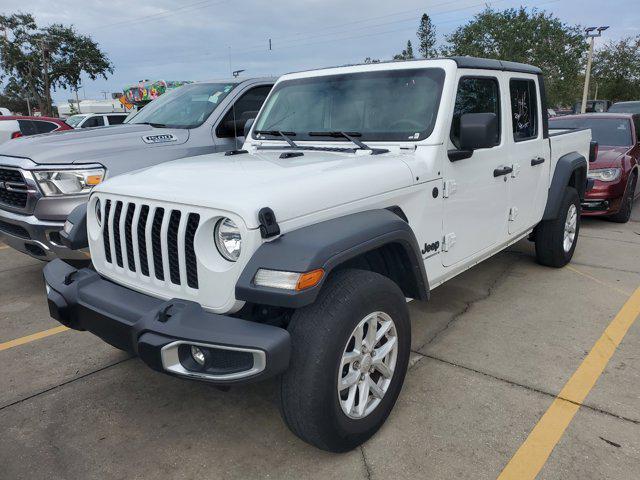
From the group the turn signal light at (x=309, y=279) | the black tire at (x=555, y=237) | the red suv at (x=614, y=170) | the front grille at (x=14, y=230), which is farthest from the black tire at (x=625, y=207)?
the front grille at (x=14, y=230)

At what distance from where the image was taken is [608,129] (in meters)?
8.84

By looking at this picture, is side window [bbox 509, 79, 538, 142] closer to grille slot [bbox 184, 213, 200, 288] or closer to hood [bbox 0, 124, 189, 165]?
grille slot [bbox 184, 213, 200, 288]

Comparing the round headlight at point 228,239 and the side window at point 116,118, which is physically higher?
the side window at point 116,118

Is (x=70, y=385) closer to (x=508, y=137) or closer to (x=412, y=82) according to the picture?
(x=412, y=82)

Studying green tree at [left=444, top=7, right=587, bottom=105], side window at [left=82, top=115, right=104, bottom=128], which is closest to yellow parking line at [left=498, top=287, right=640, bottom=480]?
side window at [left=82, top=115, right=104, bottom=128]

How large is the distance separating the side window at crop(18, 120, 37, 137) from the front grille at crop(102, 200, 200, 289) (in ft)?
31.1

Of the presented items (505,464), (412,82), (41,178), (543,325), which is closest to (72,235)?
(41,178)

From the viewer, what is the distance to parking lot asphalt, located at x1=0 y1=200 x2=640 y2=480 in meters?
2.52

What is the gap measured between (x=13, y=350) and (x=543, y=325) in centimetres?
405

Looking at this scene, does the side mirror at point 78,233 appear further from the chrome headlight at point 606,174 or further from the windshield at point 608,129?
the windshield at point 608,129

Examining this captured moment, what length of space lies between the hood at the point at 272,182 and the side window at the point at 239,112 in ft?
7.43

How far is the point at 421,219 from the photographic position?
3111mm

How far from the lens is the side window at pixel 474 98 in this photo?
339 cm

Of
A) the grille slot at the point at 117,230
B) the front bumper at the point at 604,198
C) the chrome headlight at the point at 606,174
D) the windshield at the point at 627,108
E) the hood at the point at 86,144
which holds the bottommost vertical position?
the front bumper at the point at 604,198
